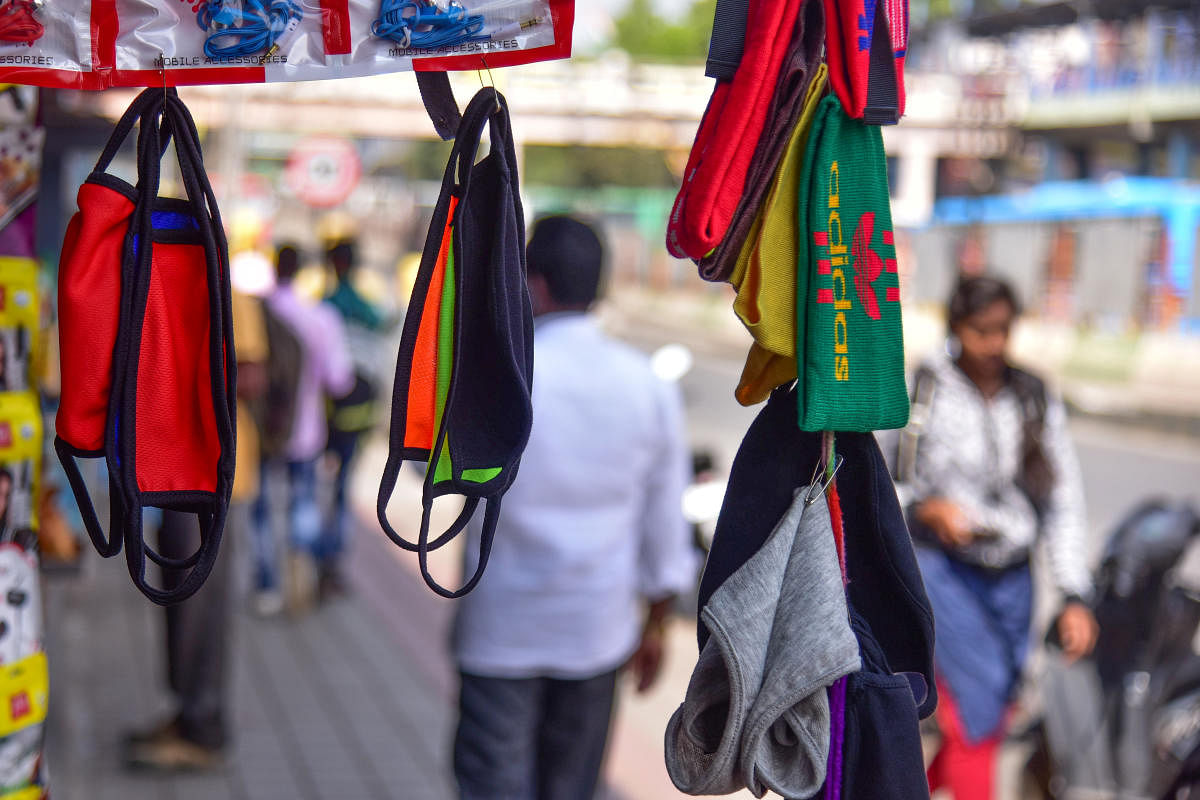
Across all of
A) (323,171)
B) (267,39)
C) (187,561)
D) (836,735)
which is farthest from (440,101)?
(323,171)

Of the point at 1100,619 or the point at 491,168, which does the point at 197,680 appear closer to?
the point at 1100,619

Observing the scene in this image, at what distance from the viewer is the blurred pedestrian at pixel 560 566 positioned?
3139mm

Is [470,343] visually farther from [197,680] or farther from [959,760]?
[197,680]

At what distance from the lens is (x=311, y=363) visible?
7434 millimetres

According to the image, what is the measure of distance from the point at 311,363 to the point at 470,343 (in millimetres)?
5959

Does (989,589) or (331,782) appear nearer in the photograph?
(989,589)

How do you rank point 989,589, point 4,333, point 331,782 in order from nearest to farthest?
point 4,333 < point 989,589 < point 331,782

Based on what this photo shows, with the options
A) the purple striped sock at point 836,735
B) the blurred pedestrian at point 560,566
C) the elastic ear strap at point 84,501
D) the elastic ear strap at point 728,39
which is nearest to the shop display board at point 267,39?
the elastic ear strap at point 728,39

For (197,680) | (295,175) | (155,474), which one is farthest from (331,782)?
(295,175)

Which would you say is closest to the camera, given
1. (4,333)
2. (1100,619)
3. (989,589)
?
(4,333)

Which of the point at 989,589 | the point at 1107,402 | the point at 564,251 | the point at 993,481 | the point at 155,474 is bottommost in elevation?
the point at 1107,402

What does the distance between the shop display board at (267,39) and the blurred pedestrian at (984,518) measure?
2661mm

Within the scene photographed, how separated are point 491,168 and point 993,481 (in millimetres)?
2748

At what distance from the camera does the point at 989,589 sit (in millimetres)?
3920
